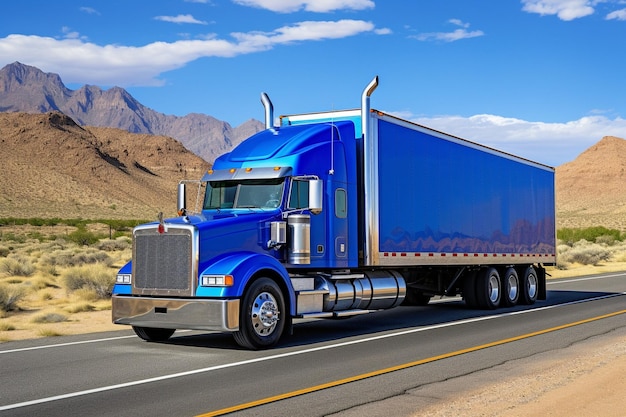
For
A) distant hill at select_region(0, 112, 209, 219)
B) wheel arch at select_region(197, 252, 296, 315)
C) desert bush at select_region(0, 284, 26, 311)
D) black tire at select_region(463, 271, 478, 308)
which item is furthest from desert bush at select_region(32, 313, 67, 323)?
distant hill at select_region(0, 112, 209, 219)

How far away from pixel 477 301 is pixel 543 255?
4.52m

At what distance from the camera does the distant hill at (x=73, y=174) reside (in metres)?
96.5

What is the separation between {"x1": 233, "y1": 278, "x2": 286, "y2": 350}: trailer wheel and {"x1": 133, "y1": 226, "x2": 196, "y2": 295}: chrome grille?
0.91 meters

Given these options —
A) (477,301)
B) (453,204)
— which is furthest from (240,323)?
(477,301)

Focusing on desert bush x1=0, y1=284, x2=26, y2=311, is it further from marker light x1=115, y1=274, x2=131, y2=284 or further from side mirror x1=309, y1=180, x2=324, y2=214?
side mirror x1=309, y1=180, x2=324, y2=214

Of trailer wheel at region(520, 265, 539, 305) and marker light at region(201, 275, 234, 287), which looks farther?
trailer wheel at region(520, 265, 539, 305)

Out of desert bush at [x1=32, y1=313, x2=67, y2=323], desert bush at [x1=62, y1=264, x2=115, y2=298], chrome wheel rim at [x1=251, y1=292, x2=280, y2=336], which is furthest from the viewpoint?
desert bush at [x1=62, y1=264, x2=115, y2=298]

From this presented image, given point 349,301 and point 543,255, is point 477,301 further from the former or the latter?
point 349,301

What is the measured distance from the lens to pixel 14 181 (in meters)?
98.9

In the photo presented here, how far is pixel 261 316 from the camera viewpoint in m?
12.6

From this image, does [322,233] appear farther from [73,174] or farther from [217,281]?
[73,174]

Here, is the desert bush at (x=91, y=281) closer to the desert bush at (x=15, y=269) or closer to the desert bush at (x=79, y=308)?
the desert bush at (x=79, y=308)

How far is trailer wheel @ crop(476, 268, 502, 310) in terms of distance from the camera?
20.0m

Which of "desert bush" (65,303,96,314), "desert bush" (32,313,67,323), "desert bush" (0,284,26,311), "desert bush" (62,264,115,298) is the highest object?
"desert bush" (62,264,115,298)
